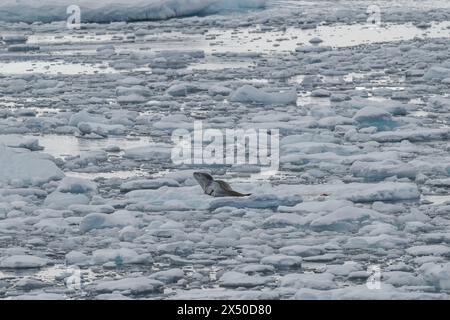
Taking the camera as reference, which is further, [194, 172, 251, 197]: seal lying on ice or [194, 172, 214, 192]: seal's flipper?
[194, 172, 214, 192]: seal's flipper

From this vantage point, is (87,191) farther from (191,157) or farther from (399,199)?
(399,199)

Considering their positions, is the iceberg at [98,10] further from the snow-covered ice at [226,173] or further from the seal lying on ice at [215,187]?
the seal lying on ice at [215,187]

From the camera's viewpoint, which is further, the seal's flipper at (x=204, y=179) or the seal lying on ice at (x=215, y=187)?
the seal's flipper at (x=204, y=179)

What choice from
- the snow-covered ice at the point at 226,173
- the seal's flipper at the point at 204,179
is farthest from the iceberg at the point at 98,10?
the seal's flipper at the point at 204,179

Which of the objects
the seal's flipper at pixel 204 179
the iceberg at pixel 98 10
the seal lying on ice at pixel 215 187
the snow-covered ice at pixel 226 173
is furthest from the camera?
the iceberg at pixel 98 10

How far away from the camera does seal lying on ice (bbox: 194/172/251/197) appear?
7188mm

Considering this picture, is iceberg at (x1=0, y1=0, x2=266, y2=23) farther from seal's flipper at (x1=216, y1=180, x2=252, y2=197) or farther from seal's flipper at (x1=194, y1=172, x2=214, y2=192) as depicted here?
seal's flipper at (x1=216, y1=180, x2=252, y2=197)

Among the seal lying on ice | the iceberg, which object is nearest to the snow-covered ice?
the seal lying on ice

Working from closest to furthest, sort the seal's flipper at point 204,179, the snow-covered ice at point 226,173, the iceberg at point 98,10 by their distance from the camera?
the snow-covered ice at point 226,173, the seal's flipper at point 204,179, the iceberg at point 98,10

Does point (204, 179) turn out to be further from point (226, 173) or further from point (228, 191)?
point (226, 173)

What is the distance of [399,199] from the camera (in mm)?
7121

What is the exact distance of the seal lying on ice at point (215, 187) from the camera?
7.19 meters

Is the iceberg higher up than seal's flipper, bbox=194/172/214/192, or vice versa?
the iceberg

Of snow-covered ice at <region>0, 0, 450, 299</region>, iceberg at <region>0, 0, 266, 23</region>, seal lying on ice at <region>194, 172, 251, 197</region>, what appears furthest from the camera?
iceberg at <region>0, 0, 266, 23</region>
